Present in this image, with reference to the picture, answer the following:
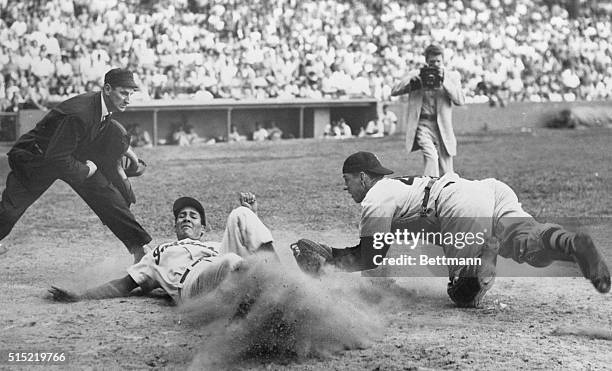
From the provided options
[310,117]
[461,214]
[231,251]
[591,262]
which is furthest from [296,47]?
[591,262]

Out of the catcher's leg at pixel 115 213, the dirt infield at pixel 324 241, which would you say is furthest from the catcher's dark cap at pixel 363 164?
the catcher's leg at pixel 115 213

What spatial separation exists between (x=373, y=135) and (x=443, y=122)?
1.58 ft

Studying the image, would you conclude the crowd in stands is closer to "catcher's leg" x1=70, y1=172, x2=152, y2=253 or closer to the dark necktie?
the dark necktie

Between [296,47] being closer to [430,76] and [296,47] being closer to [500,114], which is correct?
[430,76]

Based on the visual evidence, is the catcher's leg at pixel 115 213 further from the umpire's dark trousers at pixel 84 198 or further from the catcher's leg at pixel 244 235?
the catcher's leg at pixel 244 235

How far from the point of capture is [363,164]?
5.04m

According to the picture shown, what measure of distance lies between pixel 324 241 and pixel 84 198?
145 cm

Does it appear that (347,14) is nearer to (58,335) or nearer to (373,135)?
(373,135)

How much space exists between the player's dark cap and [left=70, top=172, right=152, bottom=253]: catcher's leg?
33cm

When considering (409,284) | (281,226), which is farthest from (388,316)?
(281,226)

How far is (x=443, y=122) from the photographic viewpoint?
5.98 metres

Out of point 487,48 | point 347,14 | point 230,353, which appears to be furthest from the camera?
point 487,48

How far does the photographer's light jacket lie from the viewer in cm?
593

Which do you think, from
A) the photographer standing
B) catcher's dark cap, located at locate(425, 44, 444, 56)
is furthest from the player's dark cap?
catcher's dark cap, located at locate(425, 44, 444, 56)
